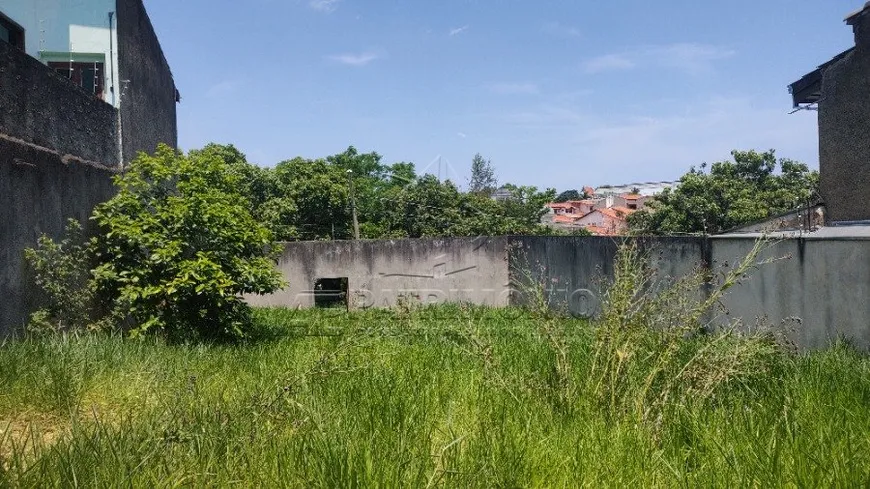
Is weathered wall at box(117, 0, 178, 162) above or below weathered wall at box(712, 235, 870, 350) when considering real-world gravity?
above

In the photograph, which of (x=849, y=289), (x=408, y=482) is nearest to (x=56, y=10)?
(x=408, y=482)

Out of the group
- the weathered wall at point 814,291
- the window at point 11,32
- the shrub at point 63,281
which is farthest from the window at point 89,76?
the weathered wall at point 814,291

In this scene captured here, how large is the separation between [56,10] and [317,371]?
985 centimetres

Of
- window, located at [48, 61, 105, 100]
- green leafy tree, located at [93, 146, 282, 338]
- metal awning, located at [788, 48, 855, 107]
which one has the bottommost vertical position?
green leafy tree, located at [93, 146, 282, 338]

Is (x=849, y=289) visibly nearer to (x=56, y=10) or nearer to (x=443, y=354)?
(x=443, y=354)

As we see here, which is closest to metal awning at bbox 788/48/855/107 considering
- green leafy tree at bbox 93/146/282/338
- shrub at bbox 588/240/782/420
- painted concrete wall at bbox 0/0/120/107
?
shrub at bbox 588/240/782/420

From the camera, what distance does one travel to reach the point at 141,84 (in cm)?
1034

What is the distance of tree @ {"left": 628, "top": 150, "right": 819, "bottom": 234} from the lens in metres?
25.8

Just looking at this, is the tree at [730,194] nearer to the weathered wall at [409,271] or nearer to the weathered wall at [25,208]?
the weathered wall at [409,271]

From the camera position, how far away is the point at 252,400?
3.17 metres

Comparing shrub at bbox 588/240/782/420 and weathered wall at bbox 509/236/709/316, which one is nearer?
shrub at bbox 588/240/782/420

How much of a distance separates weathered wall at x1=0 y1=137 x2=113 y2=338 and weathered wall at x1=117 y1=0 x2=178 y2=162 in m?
2.09

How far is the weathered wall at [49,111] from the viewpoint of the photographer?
5301mm

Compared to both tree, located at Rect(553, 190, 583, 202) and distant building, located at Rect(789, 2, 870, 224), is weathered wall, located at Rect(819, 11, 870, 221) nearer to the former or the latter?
distant building, located at Rect(789, 2, 870, 224)
